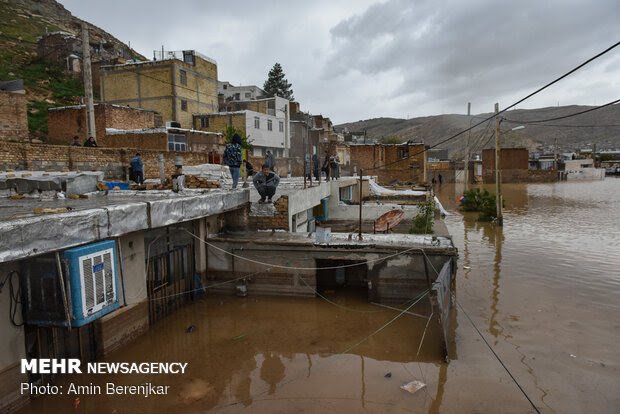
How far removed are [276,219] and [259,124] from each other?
29013 millimetres

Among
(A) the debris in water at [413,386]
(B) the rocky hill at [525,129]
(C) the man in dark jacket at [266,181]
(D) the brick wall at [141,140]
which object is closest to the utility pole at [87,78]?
(D) the brick wall at [141,140]

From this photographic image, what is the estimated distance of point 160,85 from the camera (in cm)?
3812

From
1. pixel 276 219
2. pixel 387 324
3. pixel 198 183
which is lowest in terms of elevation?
pixel 387 324

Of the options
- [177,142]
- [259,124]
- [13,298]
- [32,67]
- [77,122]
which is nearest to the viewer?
[13,298]

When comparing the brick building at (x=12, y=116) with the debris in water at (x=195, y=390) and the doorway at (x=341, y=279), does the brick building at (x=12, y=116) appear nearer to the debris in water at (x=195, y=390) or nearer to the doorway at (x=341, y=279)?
the doorway at (x=341, y=279)

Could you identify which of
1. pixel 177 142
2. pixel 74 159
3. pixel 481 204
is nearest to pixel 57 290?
pixel 74 159

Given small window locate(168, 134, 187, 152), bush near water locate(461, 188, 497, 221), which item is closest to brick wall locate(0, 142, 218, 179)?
small window locate(168, 134, 187, 152)

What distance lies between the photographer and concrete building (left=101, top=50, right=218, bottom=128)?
37.9 meters

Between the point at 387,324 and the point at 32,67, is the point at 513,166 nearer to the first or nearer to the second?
the point at 387,324

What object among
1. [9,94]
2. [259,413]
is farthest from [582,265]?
[9,94]

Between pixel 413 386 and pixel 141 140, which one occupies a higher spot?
pixel 141 140

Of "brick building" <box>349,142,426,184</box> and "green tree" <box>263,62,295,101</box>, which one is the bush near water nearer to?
"brick building" <box>349,142,426,184</box>

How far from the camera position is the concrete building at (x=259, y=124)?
38250mm

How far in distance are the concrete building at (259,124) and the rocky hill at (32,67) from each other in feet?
41.6
